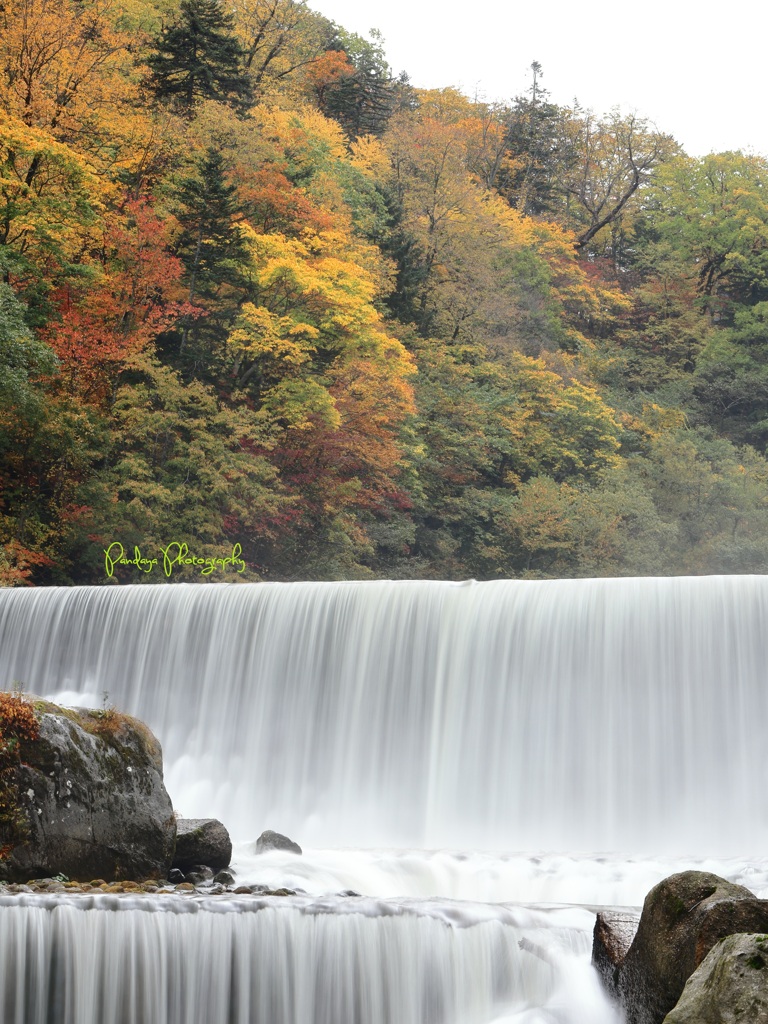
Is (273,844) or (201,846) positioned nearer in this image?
(201,846)

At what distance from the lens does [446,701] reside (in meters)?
14.4

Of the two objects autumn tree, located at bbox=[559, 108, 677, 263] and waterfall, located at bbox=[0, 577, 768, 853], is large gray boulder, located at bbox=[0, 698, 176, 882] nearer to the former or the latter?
waterfall, located at bbox=[0, 577, 768, 853]

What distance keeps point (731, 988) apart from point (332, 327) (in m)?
22.5

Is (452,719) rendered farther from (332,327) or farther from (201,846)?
(332,327)

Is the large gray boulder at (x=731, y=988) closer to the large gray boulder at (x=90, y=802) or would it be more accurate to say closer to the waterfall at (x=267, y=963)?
the waterfall at (x=267, y=963)

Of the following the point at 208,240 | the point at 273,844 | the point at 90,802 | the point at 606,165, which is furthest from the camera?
the point at 606,165

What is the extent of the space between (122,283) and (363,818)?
1485cm

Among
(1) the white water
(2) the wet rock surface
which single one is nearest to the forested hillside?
(1) the white water

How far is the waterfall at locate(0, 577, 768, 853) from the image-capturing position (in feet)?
42.8

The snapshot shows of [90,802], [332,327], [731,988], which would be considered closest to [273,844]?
[90,802]

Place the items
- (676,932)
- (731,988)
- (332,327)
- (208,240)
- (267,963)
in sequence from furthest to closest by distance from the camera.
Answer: (332,327), (208,240), (267,963), (676,932), (731,988)

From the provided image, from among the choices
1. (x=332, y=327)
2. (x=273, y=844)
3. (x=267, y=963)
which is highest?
(x=332, y=327)

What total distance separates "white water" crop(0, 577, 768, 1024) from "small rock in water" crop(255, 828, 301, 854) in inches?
9.2
